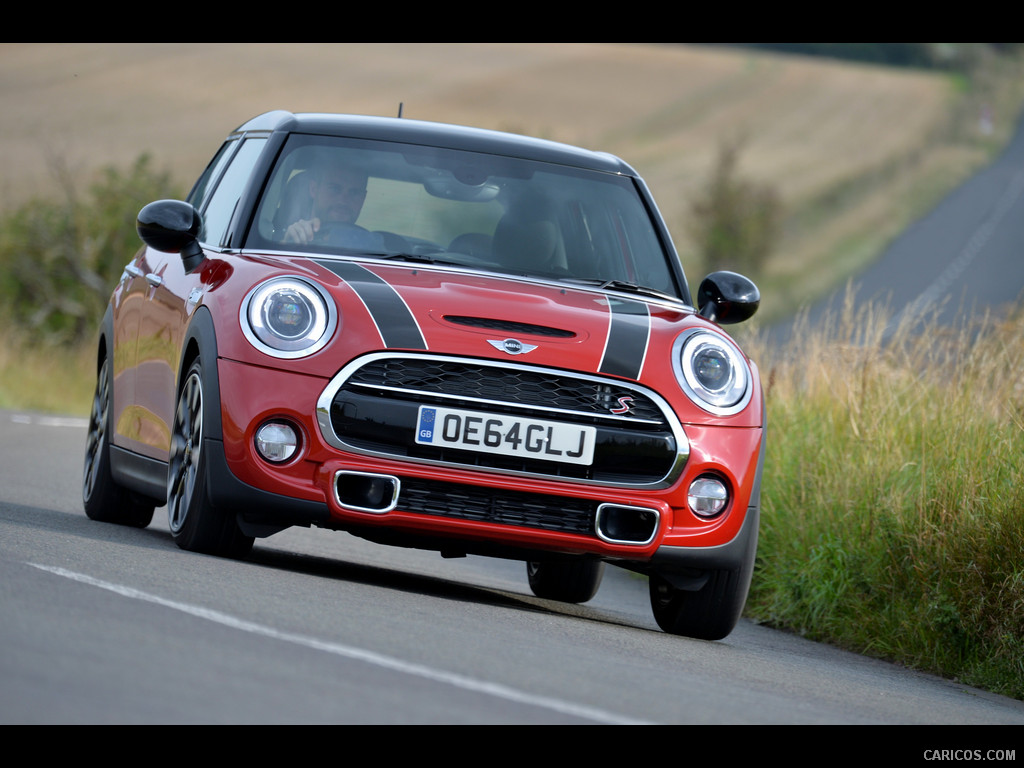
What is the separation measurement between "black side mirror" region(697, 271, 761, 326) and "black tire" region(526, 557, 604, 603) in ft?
4.48

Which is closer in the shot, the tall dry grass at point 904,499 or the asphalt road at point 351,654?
the asphalt road at point 351,654

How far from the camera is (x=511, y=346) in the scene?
629cm

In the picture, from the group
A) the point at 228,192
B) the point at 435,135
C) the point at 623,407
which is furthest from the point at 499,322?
the point at 228,192

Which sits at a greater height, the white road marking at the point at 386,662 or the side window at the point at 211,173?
the side window at the point at 211,173

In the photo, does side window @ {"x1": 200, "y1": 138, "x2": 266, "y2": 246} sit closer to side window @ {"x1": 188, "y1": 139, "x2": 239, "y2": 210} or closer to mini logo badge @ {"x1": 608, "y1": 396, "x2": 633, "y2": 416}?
side window @ {"x1": 188, "y1": 139, "x2": 239, "y2": 210}

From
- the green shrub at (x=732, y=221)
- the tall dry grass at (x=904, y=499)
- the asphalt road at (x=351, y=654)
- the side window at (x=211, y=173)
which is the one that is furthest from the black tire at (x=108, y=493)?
the green shrub at (x=732, y=221)

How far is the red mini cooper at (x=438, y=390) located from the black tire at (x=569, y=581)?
99 cm

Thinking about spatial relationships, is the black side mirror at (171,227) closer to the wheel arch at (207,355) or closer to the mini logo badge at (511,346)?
the wheel arch at (207,355)

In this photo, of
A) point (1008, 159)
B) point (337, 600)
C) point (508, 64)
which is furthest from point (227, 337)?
point (508, 64)

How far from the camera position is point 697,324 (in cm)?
679

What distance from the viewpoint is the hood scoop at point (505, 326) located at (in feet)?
20.8

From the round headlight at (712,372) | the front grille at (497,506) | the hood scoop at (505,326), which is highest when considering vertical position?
the hood scoop at (505,326)
